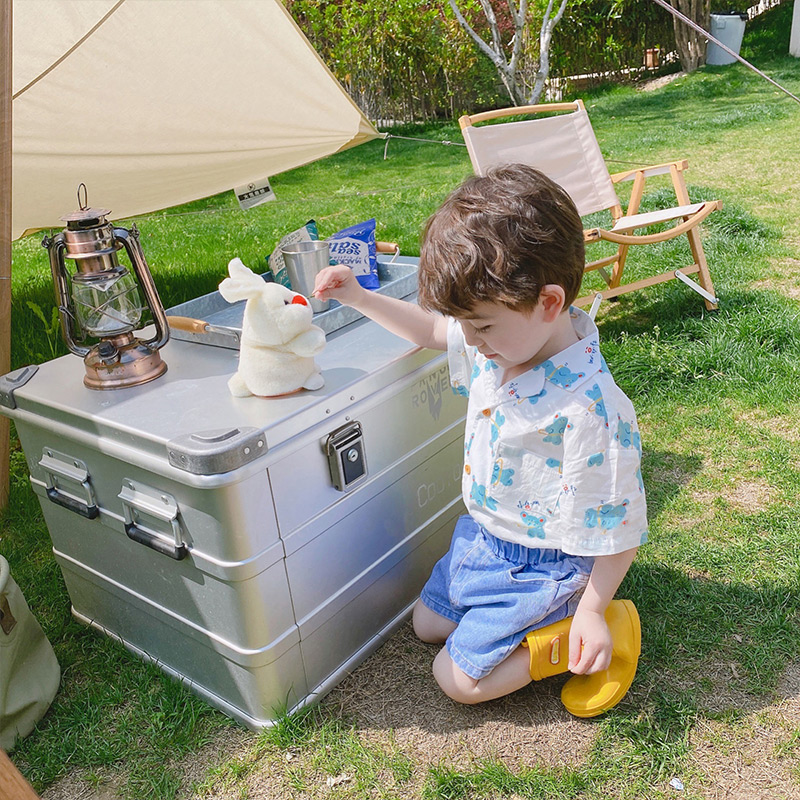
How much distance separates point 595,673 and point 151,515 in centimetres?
93

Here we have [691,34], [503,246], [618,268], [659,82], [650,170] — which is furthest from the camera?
[659,82]

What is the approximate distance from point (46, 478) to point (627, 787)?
4.49ft

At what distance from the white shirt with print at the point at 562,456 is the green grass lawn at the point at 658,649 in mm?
415

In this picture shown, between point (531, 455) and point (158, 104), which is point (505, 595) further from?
point (158, 104)

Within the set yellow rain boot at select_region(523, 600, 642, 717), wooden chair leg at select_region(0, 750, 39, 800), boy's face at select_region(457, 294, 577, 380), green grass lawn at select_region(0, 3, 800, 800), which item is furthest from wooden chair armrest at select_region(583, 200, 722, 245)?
wooden chair leg at select_region(0, 750, 39, 800)

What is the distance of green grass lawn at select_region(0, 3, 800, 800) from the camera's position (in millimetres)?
1524

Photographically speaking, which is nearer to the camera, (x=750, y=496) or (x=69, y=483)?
(x=69, y=483)

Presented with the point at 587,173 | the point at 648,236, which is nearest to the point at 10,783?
the point at 648,236

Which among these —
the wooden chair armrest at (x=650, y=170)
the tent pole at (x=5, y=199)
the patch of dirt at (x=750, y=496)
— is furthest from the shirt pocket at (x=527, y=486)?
the wooden chair armrest at (x=650, y=170)

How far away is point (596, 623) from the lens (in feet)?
4.97

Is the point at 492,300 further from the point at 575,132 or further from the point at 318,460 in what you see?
the point at 575,132

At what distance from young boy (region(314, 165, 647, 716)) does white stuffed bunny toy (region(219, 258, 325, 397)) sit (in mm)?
136

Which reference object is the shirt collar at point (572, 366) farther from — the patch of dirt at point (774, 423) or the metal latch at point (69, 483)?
the patch of dirt at point (774, 423)

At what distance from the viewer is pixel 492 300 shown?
1403 mm
